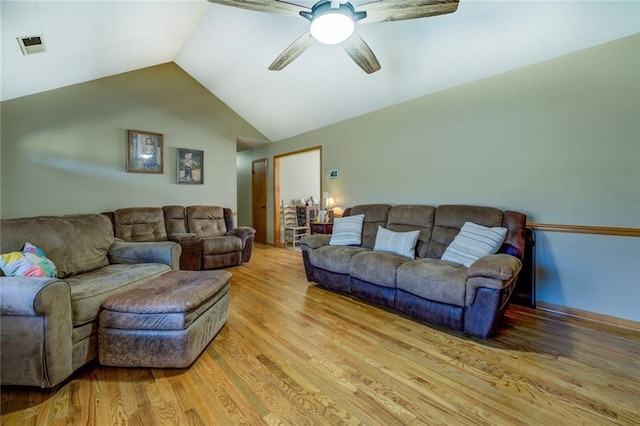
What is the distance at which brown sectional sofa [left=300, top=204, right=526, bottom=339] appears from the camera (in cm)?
207

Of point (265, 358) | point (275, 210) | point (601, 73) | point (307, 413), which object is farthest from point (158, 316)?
point (275, 210)

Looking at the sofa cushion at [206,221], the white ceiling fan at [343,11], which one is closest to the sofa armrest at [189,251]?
the sofa cushion at [206,221]

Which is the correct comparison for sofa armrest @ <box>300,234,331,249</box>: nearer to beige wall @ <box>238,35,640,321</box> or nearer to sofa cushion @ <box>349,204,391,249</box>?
sofa cushion @ <box>349,204,391,249</box>

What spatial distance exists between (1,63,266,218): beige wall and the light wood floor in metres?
3.32

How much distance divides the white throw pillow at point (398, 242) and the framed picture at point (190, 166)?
3656mm

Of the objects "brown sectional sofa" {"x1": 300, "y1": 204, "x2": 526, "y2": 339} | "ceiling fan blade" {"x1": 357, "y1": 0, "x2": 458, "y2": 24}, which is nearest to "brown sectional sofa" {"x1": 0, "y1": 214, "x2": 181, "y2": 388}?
"brown sectional sofa" {"x1": 300, "y1": 204, "x2": 526, "y2": 339}

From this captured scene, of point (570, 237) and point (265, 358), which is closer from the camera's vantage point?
point (265, 358)

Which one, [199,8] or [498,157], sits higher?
[199,8]

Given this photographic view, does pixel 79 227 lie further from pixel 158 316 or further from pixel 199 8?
pixel 199 8

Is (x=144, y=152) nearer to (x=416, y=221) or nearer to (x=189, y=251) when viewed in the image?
(x=189, y=251)

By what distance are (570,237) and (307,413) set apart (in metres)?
2.79

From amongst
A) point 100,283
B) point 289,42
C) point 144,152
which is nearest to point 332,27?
point 289,42

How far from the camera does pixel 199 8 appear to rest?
133 inches

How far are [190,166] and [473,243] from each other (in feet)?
15.4
